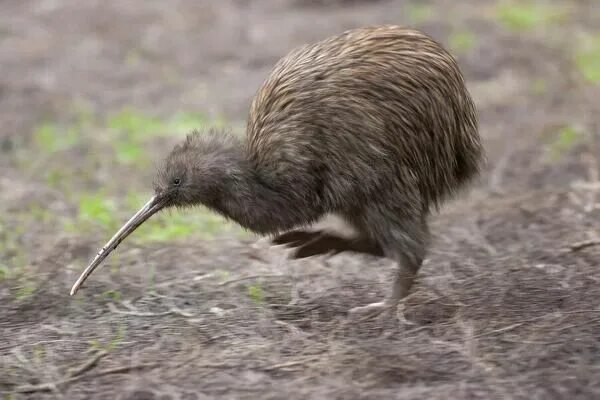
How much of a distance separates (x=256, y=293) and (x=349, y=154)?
0.99m

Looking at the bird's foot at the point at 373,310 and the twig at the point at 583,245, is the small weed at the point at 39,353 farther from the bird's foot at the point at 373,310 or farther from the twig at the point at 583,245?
the twig at the point at 583,245

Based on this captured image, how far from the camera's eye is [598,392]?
3.65m

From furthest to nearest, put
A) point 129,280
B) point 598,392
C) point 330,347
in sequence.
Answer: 1. point 129,280
2. point 330,347
3. point 598,392

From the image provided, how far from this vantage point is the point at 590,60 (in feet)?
33.5

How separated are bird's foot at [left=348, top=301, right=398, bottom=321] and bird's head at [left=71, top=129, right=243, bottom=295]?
0.82 m

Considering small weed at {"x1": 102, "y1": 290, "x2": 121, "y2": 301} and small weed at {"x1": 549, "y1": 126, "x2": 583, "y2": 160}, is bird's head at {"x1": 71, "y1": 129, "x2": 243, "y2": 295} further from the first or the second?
small weed at {"x1": 549, "y1": 126, "x2": 583, "y2": 160}

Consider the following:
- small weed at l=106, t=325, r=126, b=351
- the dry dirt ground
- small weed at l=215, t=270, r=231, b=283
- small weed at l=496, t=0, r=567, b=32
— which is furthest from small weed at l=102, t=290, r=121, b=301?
small weed at l=496, t=0, r=567, b=32

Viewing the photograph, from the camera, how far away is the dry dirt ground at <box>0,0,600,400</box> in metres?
3.98

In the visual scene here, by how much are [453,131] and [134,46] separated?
7.57 meters

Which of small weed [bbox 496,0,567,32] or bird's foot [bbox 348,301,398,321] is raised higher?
small weed [bbox 496,0,567,32]

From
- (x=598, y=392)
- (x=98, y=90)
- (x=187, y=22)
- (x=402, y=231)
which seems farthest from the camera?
(x=187, y=22)

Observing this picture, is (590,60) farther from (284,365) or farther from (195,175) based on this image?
(284,365)

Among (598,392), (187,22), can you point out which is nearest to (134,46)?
(187,22)

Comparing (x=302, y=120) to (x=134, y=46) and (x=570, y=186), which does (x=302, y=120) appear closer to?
(x=570, y=186)
